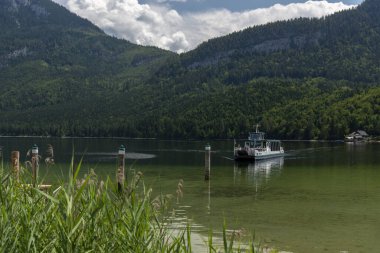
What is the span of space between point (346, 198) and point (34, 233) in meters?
36.3

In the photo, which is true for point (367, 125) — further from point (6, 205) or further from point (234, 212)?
point (6, 205)

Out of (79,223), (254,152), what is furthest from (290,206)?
(254,152)

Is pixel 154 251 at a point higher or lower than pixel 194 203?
higher

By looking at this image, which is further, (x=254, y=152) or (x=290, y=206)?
(x=254, y=152)

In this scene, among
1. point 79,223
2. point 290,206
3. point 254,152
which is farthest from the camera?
point 254,152

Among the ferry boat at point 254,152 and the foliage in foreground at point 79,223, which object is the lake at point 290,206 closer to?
the foliage in foreground at point 79,223

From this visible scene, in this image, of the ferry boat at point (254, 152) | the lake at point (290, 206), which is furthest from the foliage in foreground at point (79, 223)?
the ferry boat at point (254, 152)

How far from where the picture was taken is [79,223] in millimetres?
9867

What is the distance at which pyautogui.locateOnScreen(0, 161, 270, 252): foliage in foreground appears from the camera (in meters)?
9.90

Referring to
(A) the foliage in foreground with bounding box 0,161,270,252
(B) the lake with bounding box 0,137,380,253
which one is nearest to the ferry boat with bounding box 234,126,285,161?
(B) the lake with bounding box 0,137,380,253

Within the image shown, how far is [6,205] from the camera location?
11.1 m

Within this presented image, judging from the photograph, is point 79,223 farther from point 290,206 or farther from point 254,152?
point 254,152

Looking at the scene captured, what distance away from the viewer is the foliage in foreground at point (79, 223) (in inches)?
390

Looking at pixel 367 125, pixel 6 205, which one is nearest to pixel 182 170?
pixel 6 205
